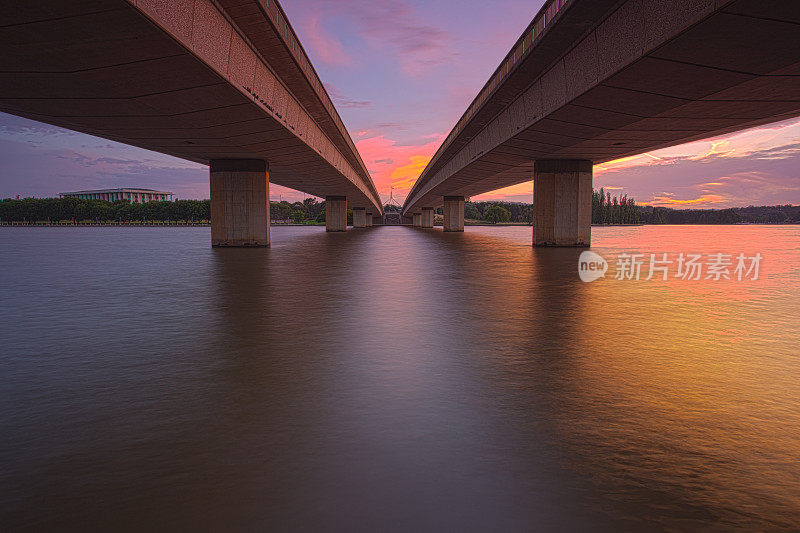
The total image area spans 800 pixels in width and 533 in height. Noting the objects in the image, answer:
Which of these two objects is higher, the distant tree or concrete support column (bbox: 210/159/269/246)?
the distant tree

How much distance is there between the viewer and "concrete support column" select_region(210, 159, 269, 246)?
95.5 ft

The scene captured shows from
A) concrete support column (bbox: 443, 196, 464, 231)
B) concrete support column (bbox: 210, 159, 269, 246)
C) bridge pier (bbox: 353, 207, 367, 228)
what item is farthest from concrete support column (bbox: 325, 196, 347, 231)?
concrete support column (bbox: 210, 159, 269, 246)

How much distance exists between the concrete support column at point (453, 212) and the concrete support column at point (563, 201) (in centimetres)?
3790

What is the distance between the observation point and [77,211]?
5359 inches

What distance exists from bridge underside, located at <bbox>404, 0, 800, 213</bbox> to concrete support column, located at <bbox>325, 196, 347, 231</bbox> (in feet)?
144

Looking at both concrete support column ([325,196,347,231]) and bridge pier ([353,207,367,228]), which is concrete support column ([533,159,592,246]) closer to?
concrete support column ([325,196,347,231])

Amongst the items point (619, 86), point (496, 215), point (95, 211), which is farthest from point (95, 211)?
point (619, 86)

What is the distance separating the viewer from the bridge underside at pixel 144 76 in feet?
30.5

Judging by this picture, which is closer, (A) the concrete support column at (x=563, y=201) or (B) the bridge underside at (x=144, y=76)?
(B) the bridge underside at (x=144, y=76)

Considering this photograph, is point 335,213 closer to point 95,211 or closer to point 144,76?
point 144,76

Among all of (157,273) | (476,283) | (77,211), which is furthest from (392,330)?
(77,211)

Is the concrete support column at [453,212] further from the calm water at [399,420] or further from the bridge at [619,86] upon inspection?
the calm water at [399,420]

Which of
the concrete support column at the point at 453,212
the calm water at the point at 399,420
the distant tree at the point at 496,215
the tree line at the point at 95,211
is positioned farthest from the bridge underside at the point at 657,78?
the distant tree at the point at 496,215

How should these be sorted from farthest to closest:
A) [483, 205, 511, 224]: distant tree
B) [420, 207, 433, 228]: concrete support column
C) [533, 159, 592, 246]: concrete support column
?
[483, 205, 511, 224]: distant tree, [420, 207, 433, 228]: concrete support column, [533, 159, 592, 246]: concrete support column
